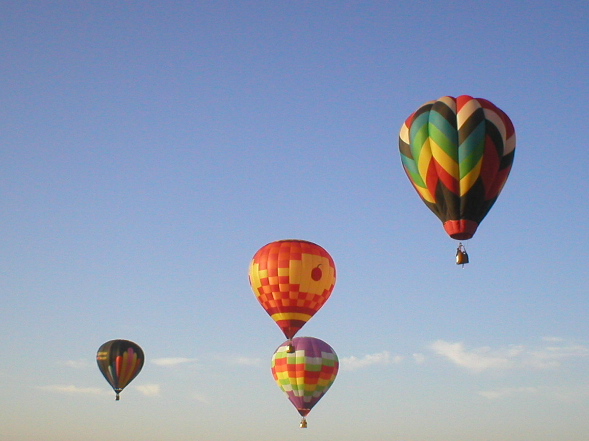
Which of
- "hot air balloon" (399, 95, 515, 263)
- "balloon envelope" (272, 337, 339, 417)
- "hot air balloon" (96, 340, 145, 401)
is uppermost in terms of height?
"hot air balloon" (399, 95, 515, 263)

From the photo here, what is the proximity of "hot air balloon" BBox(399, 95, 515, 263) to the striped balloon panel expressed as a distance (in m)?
25.0

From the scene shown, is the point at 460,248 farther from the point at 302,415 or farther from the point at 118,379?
the point at 118,379

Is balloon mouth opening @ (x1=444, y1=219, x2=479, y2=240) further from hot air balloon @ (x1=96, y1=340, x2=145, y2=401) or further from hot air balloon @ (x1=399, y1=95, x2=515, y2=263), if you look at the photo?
hot air balloon @ (x1=96, y1=340, x2=145, y2=401)

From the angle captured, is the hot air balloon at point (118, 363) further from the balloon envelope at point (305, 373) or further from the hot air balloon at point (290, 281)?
the hot air balloon at point (290, 281)

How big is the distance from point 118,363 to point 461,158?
26982 mm

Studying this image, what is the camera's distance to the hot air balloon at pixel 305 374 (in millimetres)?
42531

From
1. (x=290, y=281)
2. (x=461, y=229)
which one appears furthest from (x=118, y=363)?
(x=461, y=229)

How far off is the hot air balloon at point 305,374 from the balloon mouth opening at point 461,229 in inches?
616

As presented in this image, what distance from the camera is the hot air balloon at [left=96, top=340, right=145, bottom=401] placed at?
47.8 m

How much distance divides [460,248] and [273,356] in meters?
18.8

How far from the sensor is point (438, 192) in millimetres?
28906

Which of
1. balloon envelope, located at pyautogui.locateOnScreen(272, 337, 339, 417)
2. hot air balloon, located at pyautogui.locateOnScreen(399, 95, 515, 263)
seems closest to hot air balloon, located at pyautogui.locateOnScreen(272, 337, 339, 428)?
balloon envelope, located at pyautogui.locateOnScreen(272, 337, 339, 417)

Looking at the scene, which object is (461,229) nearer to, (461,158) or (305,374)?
(461,158)

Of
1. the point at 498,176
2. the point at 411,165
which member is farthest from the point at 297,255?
the point at 498,176
